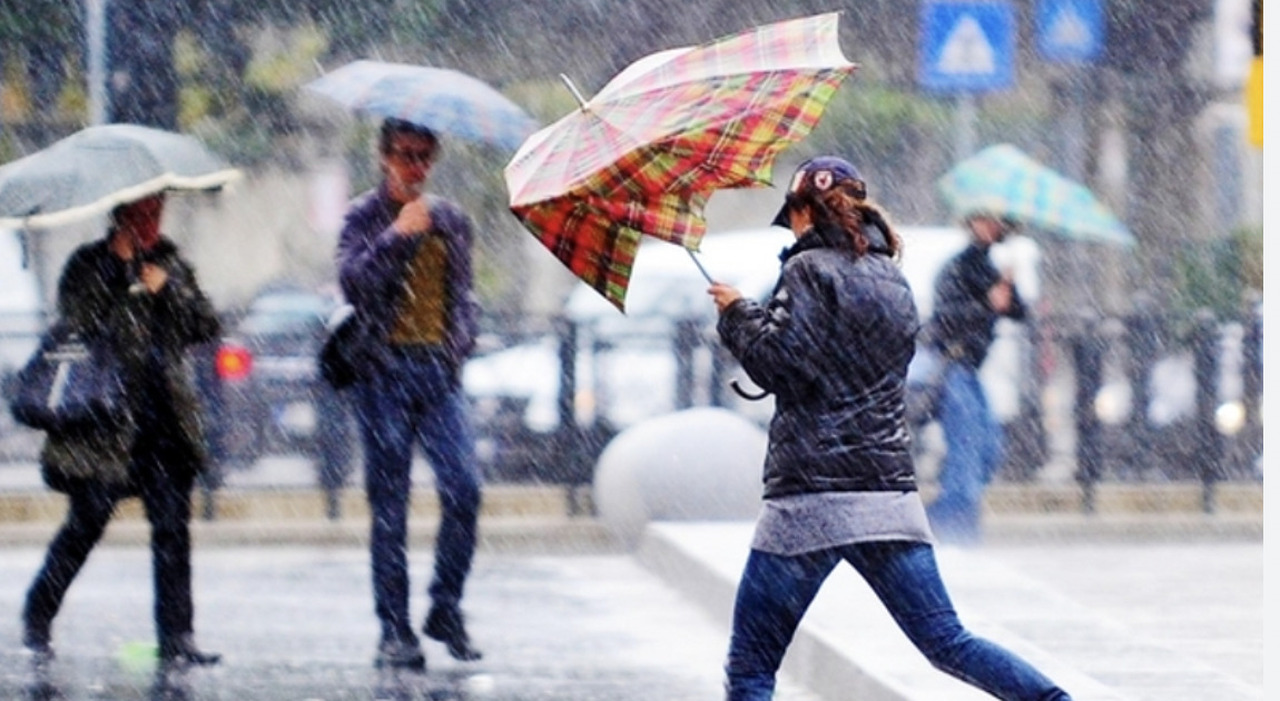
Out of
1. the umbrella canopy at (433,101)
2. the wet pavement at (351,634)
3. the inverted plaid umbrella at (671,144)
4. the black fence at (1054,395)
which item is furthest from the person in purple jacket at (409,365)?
the black fence at (1054,395)

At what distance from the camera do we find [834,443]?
641 cm

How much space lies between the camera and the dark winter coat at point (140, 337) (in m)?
8.99

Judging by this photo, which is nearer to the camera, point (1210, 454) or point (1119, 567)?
point (1119, 567)

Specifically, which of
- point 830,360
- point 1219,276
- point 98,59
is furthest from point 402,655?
point 1219,276

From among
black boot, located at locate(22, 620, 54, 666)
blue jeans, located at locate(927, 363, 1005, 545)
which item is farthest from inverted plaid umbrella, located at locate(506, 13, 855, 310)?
blue jeans, located at locate(927, 363, 1005, 545)

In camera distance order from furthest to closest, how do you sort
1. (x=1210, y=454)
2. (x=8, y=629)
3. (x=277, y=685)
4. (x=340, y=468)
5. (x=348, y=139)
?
1. (x=348, y=139)
2. (x=1210, y=454)
3. (x=340, y=468)
4. (x=8, y=629)
5. (x=277, y=685)

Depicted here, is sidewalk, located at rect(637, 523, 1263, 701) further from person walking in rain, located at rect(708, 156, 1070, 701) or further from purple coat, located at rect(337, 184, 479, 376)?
purple coat, located at rect(337, 184, 479, 376)

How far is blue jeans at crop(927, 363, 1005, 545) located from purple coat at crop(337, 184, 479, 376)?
13.2ft

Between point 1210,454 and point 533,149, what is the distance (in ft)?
34.4

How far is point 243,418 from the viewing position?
15.8 meters

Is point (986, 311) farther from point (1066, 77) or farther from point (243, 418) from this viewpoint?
point (1066, 77)

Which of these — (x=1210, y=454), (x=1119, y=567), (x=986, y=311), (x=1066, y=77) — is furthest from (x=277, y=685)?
(x=1066, y=77)

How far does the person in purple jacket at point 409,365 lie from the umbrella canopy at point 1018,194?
4.51m

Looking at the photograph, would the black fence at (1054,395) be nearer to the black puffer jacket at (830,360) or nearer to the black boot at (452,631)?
the black boot at (452,631)
